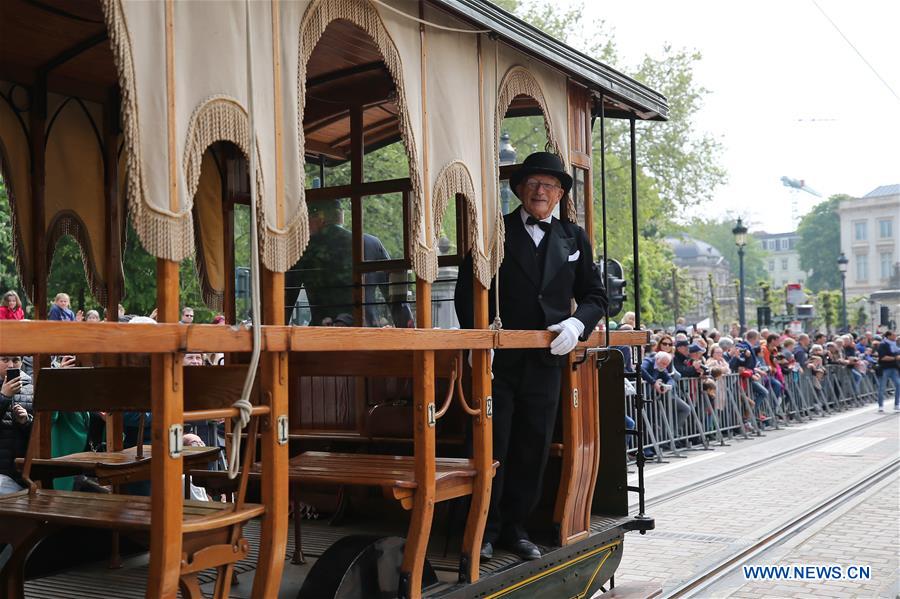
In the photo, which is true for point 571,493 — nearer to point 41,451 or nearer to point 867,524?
point 41,451

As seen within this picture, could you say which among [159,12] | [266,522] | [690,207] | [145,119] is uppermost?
[690,207]

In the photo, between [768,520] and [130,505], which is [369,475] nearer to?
[130,505]

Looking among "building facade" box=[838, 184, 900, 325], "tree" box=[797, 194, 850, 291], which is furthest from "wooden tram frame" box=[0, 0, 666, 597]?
"tree" box=[797, 194, 850, 291]

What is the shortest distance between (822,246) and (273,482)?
10837 cm

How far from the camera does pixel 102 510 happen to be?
145 inches

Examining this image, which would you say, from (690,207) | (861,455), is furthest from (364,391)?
(690,207)

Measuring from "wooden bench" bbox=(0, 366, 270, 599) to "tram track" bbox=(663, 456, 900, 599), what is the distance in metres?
4.10

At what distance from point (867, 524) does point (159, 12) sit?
8.24 m

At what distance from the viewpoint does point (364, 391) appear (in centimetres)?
632

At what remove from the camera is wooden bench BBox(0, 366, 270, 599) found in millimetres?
3221

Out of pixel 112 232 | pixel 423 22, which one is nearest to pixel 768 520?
pixel 112 232

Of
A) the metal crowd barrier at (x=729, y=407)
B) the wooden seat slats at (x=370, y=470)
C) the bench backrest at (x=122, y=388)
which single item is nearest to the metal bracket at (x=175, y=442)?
the bench backrest at (x=122, y=388)

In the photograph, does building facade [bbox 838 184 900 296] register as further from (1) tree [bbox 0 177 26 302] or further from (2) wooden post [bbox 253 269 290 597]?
(2) wooden post [bbox 253 269 290 597]

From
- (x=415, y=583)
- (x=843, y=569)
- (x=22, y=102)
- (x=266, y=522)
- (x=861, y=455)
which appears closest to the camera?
(x=266, y=522)
